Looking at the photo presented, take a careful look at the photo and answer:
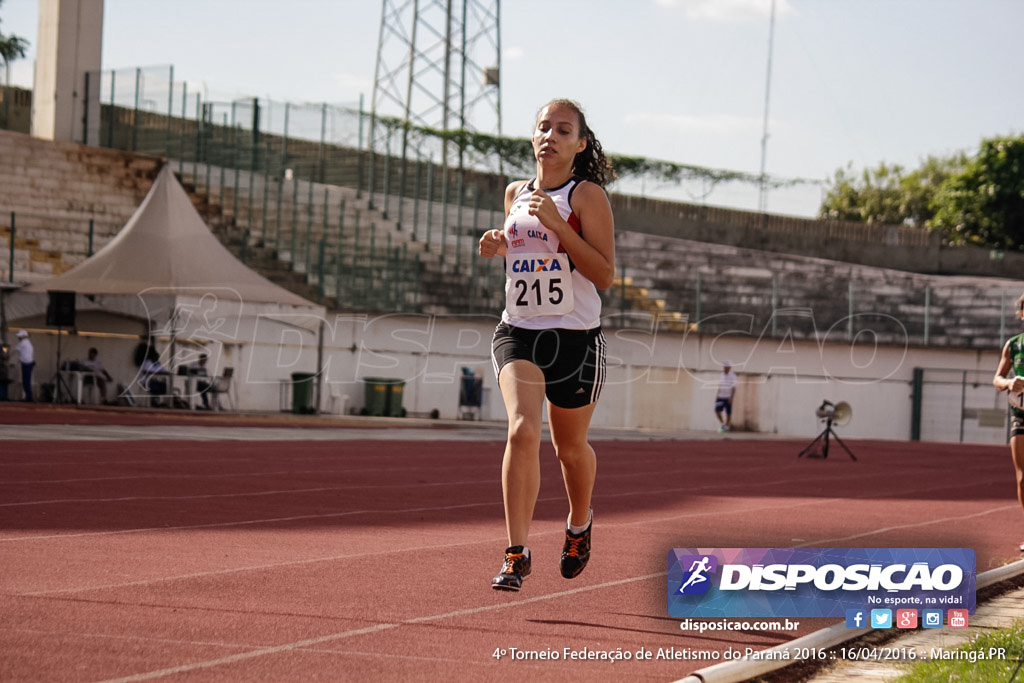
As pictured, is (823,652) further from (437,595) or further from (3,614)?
(3,614)

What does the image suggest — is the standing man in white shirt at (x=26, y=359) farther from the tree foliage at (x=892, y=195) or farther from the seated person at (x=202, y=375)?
the tree foliage at (x=892, y=195)

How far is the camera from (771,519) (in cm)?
1094

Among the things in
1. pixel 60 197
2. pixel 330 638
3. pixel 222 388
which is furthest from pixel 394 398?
pixel 330 638

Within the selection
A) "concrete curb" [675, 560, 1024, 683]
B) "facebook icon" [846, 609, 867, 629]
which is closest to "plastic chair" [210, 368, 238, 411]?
"concrete curb" [675, 560, 1024, 683]

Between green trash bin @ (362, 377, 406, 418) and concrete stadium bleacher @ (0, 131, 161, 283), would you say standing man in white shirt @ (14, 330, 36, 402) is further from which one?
green trash bin @ (362, 377, 406, 418)

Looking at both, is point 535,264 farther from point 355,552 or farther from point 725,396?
point 725,396

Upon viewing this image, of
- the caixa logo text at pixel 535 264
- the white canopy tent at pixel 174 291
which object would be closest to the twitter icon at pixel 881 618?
the caixa logo text at pixel 535 264

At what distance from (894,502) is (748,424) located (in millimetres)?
22269

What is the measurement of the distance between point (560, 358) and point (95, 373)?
70.9 feet

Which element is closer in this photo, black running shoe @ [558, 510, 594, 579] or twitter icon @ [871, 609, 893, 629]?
twitter icon @ [871, 609, 893, 629]

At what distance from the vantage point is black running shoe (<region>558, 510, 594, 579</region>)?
5.82 metres

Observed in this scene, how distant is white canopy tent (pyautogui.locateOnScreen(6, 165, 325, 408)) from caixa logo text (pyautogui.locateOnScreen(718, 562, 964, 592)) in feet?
66.5

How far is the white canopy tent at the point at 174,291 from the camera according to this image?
2394 cm

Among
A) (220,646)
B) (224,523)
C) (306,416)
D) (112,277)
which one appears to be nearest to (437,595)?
(220,646)
